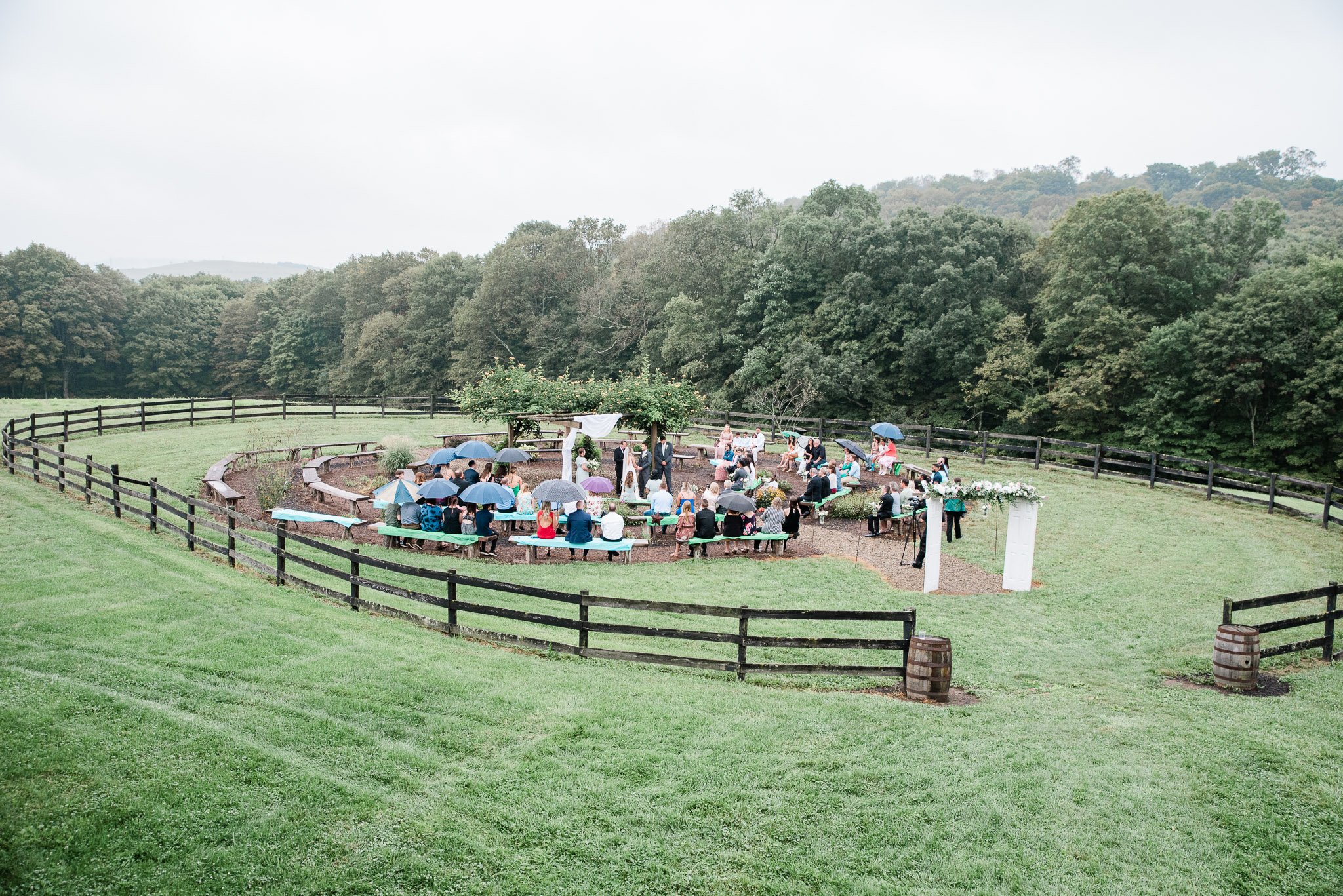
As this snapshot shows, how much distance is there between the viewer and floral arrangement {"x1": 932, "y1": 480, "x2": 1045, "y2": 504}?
13195 millimetres

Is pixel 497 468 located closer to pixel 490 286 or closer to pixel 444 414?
pixel 444 414

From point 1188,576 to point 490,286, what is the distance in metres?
46.7

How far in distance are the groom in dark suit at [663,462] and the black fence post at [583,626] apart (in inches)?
434

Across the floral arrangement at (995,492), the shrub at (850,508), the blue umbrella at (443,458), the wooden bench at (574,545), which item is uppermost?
the floral arrangement at (995,492)

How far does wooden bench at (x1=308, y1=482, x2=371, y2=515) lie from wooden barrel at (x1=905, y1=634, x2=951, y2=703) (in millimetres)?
12543

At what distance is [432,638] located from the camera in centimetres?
970

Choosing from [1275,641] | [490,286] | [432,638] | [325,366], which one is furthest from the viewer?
[325,366]

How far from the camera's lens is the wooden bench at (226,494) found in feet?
53.4

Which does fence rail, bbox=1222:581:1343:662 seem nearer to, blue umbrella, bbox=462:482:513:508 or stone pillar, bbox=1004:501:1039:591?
stone pillar, bbox=1004:501:1039:591

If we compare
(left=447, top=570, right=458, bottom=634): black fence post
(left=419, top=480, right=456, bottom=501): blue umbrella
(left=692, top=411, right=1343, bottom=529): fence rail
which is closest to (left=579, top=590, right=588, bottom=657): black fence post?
(left=447, top=570, right=458, bottom=634): black fence post

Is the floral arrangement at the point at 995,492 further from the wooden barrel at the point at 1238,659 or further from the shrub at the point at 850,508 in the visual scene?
the shrub at the point at 850,508

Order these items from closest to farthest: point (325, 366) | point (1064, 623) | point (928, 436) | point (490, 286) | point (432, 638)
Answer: point (432, 638), point (1064, 623), point (928, 436), point (490, 286), point (325, 366)

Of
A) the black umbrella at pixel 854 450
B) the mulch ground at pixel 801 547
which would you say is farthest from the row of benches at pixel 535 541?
the black umbrella at pixel 854 450

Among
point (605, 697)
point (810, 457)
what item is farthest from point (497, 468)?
point (605, 697)
